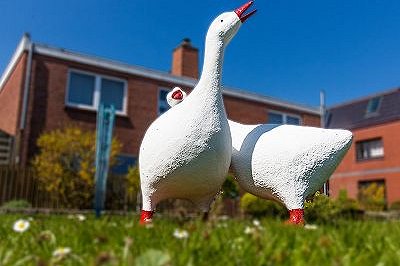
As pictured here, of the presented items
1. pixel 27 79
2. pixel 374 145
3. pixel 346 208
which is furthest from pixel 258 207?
pixel 374 145

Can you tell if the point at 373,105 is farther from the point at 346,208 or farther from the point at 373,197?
the point at 346,208

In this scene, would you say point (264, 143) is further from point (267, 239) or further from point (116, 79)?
point (116, 79)

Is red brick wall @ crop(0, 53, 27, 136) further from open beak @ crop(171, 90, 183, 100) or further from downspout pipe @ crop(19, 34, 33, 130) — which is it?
open beak @ crop(171, 90, 183, 100)

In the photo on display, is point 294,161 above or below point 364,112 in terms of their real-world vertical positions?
below

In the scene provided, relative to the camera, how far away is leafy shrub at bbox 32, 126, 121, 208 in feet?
43.2

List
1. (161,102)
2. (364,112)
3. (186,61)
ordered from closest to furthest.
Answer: (161,102) → (186,61) → (364,112)

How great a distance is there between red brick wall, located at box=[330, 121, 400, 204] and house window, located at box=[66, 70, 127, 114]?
11.7 meters

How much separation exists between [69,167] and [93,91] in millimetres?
4085

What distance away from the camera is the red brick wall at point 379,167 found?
2356 centimetres

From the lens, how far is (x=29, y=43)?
15.1m

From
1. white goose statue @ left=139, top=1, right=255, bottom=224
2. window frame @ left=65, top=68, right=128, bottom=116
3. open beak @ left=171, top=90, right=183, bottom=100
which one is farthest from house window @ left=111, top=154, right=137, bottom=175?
white goose statue @ left=139, top=1, right=255, bottom=224

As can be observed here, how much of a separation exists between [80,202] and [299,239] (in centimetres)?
1222

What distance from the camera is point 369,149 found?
26.1 m

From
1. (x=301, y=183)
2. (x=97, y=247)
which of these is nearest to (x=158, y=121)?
(x=301, y=183)
